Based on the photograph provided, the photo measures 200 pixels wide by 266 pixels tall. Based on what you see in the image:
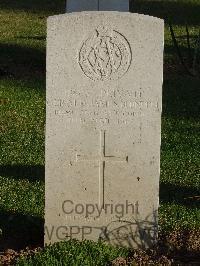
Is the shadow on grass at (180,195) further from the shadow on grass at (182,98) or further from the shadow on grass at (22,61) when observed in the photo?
the shadow on grass at (22,61)

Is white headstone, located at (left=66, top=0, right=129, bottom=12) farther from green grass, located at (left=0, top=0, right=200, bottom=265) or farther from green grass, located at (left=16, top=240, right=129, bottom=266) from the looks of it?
green grass, located at (left=16, top=240, right=129, bottom=266)

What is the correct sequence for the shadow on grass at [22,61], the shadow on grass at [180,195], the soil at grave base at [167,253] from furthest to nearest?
1. the shadow on grass at [22,61]
2. the shadow on grass at [180,195]
3. the soil at grave base at [167,253]

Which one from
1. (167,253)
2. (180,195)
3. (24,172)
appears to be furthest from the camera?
(24,172)

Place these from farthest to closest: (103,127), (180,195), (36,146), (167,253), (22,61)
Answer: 1. (22,61)
2. (36,146)
3. (180,195)
4. (167,253)
5. (103,127)

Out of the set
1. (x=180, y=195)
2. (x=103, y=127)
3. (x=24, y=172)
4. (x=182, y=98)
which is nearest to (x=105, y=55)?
(x=103, y=127)

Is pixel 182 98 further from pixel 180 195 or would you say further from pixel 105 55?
pixel 105 55

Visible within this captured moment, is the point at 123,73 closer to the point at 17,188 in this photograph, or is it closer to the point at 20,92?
the point at 17,188

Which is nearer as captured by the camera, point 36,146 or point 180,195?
point 180,195

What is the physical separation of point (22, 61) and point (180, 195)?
Answer: 8.67 metres

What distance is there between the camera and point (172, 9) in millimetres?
24359

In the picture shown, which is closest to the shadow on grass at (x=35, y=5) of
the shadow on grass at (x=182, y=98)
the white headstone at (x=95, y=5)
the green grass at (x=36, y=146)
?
the green grass at (x=36, y=146)

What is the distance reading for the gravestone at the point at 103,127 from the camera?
17.3 feet

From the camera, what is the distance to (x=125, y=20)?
526cm

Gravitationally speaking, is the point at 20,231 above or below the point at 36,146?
below
